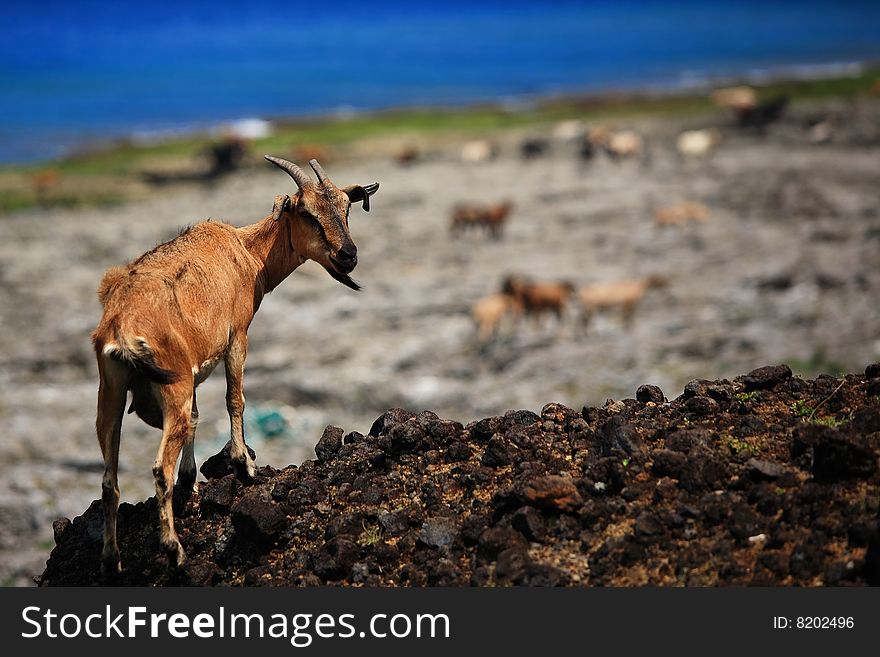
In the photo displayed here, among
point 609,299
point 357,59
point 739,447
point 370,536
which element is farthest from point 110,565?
point 357,59

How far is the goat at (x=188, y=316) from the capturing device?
6691mm

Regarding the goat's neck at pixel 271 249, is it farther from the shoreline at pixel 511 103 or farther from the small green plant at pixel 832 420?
the shoreline at pixel 511 103

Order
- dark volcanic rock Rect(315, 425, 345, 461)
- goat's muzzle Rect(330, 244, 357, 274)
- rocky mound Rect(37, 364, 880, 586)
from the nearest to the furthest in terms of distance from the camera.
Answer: rocky mound Rect(37, 364, 880, 586) → goat's muzzle Rect(330, 244, 357, 274) → dark volcanic rock Rect(315, 425, 345, 461)

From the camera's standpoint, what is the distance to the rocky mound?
626cm

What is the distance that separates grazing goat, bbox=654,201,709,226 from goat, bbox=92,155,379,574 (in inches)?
795

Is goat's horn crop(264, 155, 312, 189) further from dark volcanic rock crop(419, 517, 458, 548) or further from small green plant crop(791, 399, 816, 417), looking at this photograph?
small green plant crop(791, 399, 816, 417)

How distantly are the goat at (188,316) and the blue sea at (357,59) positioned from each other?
46282 mm

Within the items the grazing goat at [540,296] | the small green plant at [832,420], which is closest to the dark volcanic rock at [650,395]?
the small green plant at [832,420]

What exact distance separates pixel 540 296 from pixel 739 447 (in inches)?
546

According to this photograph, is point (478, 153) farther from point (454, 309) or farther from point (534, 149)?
point (454, 309)

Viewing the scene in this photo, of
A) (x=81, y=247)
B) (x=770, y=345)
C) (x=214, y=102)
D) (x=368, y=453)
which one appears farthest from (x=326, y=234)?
(x=214, y=102)

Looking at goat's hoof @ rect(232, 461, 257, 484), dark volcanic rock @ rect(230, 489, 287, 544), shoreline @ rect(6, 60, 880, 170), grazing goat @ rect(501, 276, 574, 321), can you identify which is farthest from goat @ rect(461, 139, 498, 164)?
dark volcanic rock @ rect(230, 489, 287, 544)

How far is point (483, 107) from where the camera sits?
62.3 meters

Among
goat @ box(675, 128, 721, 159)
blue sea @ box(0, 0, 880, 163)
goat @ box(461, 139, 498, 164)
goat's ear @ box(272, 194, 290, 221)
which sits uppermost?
blue sea @ box(0, 0, 880, 163)
